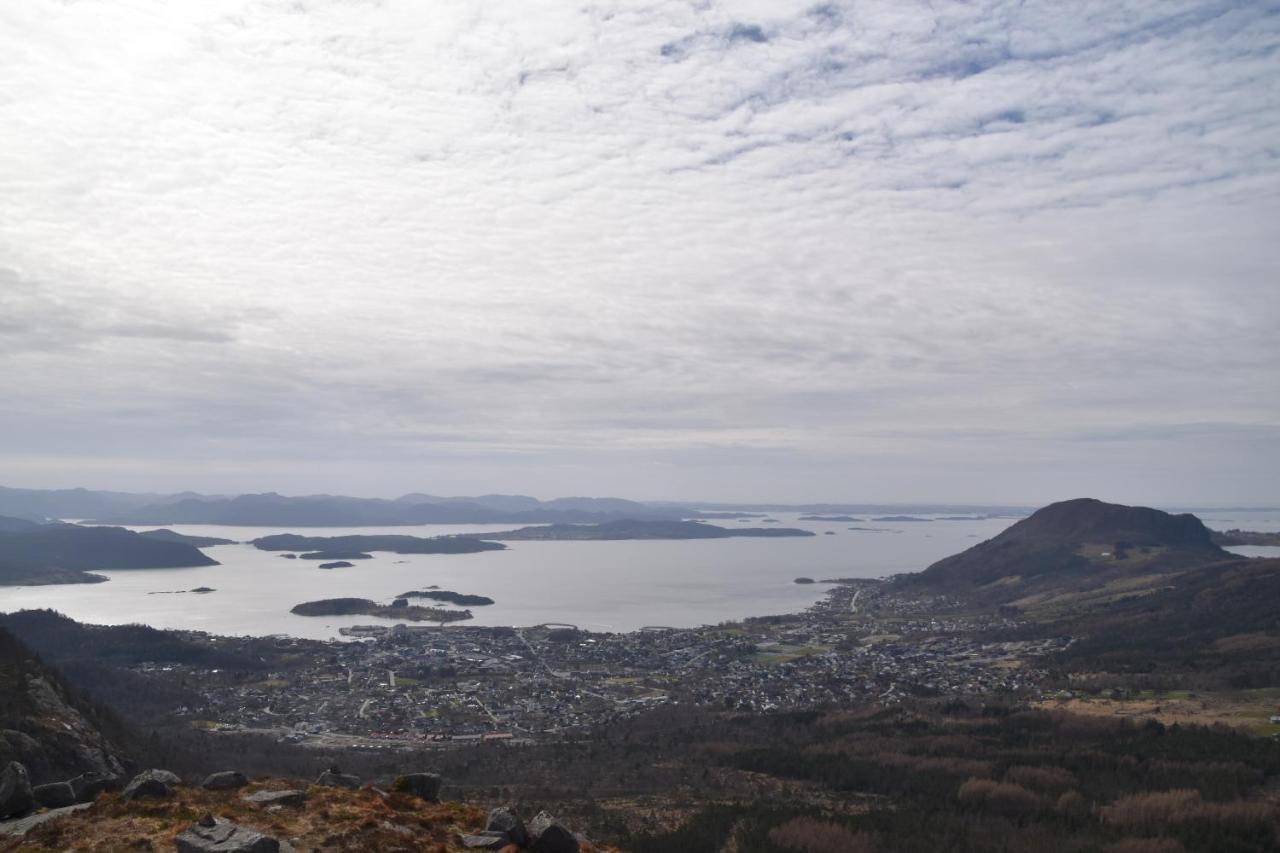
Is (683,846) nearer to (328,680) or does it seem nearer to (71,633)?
(328,680)

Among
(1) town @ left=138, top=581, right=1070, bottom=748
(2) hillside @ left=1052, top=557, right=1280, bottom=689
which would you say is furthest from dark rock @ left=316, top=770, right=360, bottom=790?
(2) hillside @ left=1052, top=557, right=1280, bottom=689

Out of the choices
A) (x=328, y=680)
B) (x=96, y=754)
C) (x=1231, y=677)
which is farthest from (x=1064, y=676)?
(x=96, y=754)

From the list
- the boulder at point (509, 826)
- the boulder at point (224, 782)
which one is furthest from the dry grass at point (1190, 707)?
the boulder at point (224, 782)

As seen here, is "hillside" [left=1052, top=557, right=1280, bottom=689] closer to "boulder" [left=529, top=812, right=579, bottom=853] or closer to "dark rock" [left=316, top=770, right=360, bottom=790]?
"boulder" [left=529, top=812, right=579, bottom=853]

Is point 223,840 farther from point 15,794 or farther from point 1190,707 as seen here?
point 1190,707

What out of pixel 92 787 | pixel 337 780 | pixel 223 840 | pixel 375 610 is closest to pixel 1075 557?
pixel 375 610

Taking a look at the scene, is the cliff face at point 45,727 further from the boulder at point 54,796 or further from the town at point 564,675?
the town at point 564,675
